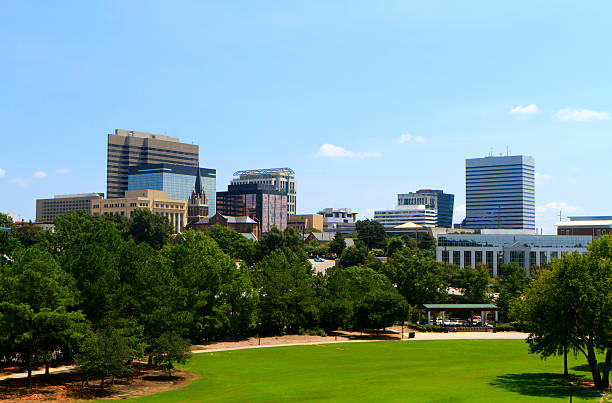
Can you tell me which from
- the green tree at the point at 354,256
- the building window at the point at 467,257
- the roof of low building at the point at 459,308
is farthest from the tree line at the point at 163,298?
the green tree at the point at 354,256

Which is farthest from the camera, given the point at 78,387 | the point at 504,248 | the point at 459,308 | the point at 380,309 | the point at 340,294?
the point at 504,248

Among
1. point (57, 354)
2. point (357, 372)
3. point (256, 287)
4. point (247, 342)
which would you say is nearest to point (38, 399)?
point (57, 354)

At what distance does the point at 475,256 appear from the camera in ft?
576

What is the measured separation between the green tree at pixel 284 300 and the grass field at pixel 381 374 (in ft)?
36.8

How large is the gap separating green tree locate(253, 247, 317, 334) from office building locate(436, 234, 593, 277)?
9019 centimetres

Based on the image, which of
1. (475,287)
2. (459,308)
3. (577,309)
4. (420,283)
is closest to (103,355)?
(577,309)

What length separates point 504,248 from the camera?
171 metres

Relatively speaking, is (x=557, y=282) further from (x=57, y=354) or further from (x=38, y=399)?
(x=57, y=354)

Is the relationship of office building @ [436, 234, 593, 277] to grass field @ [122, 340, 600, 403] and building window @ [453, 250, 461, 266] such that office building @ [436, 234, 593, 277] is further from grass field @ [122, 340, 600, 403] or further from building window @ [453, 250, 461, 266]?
grass field @ [122, 340, 600, 403]

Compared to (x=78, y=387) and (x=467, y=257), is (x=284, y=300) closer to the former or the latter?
(x=78, y=387)

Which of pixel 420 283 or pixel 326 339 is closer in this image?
pixel 326 339

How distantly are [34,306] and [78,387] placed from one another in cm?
789

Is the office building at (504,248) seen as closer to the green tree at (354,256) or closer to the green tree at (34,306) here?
the green tree at (354,256)

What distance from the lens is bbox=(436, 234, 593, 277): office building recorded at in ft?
553
